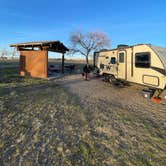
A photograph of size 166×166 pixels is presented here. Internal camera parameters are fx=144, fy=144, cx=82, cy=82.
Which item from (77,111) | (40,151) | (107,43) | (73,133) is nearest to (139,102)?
(77,111)

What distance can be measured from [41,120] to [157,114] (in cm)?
399

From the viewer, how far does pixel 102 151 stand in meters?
2.94

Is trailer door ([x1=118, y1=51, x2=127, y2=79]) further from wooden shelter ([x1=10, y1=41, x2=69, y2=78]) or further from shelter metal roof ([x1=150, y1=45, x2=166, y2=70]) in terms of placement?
wooden shelter ([x1=10, y1=41, x2=69, y2=78])

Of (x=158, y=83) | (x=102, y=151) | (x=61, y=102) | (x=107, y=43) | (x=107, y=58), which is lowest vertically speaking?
(x=102, y=151)

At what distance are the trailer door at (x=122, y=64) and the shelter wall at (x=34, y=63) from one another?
6290mm

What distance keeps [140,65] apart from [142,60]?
11.5 inches

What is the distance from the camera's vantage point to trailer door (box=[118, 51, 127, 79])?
353 inches

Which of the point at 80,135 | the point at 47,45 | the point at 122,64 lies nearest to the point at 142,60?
the point at 122,64

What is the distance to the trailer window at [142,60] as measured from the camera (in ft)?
23.7

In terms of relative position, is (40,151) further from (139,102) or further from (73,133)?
(139,102)

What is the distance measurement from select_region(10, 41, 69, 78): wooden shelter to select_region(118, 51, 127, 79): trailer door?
590cm

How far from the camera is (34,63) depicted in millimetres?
13148

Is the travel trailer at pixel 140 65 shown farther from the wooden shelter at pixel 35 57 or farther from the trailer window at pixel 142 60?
the wooden shelter at pixel 35 57

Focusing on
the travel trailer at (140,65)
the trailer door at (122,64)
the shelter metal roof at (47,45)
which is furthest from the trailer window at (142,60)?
the shelter metal roof at (47,45)
